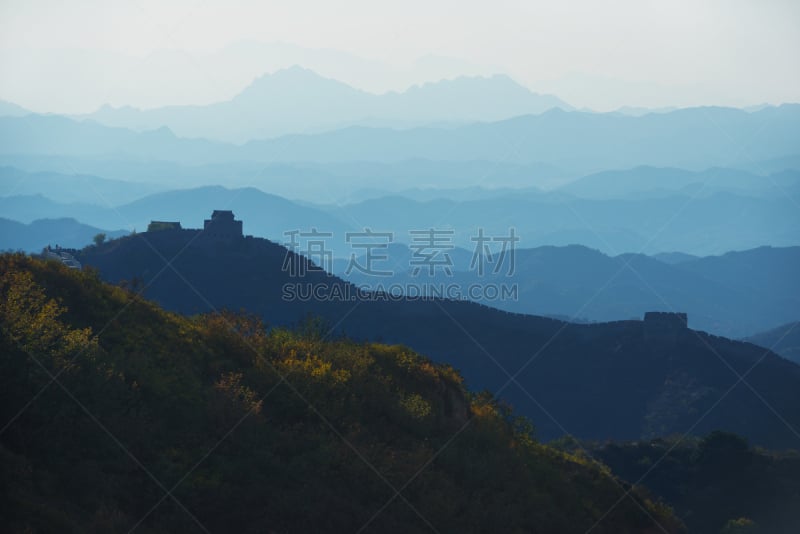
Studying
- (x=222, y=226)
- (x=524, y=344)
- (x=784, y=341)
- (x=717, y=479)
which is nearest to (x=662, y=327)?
(x=524, y=344)

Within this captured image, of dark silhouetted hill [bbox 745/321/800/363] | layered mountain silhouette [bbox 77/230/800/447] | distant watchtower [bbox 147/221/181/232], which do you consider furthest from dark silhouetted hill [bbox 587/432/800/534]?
dark silhouetted hill [bbox 745/321/800/363]

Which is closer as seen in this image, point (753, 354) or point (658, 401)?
point (658, 401)

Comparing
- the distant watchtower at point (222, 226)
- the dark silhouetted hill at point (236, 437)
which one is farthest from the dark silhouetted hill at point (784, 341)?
the dark silhouetted hill at point (236, 437)

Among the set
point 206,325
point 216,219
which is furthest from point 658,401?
point 206,325

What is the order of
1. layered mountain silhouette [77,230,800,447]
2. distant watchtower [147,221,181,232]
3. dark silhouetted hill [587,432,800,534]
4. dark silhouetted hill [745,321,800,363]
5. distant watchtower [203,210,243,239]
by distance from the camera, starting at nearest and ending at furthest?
dark silhouetted hill [587,432,800,534] < layered mountain silhouette [77,230,800,447] < distant watchtower [203,210,243,239] < distant watchtower [147,221,181,232] < dark silhouetted hill [745,321,800,363]

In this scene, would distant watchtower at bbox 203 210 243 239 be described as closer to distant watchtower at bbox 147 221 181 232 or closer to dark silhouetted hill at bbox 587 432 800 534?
distant watchtower at bbox 147 221 181 232

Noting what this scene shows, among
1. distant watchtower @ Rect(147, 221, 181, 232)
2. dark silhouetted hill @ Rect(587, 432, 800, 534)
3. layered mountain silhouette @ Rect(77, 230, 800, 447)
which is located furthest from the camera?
distant watchtower @ Rect(147, 221, 181, 232)

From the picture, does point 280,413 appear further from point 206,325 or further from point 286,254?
point 286,254
